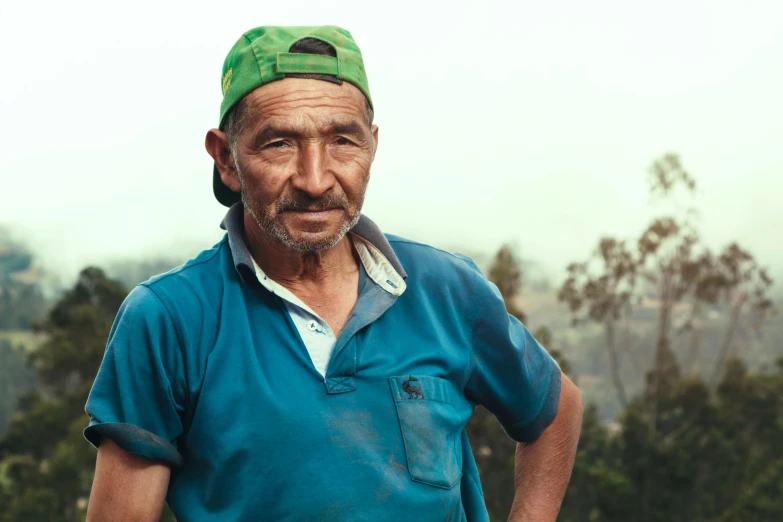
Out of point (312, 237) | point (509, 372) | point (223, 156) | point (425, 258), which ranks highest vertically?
point (223, 156)

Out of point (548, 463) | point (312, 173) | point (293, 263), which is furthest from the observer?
point (548, 463)

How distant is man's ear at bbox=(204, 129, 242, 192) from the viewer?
95.3 inches

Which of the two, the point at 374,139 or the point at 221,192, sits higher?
the point at 374,139

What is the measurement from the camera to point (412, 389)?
7.44ft

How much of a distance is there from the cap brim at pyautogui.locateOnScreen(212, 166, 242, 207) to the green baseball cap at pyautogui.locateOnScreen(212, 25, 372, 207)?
8.5 inches

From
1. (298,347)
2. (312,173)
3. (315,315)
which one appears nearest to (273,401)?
(298,347)

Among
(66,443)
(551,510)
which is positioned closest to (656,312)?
(66,443)

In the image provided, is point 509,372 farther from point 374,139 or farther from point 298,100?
point 298,100

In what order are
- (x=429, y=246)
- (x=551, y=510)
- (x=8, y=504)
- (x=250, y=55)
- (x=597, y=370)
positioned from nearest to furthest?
(x=250, y=55), (x=429, y=246), (x=551, y=510), (x=8, y=504), (x=597, y=370)

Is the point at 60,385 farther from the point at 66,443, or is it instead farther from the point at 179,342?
the point at 179,342

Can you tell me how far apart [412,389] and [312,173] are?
530mm

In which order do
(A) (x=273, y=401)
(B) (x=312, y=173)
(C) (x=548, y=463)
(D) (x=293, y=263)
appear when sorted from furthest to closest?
(C) (x=548, y=463) → (D) (x=293, y=263) → (B) (x=312, y=173) → (A) (x=273, y=401)

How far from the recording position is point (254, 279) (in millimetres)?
2326

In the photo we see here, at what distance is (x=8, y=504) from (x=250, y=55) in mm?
26002
